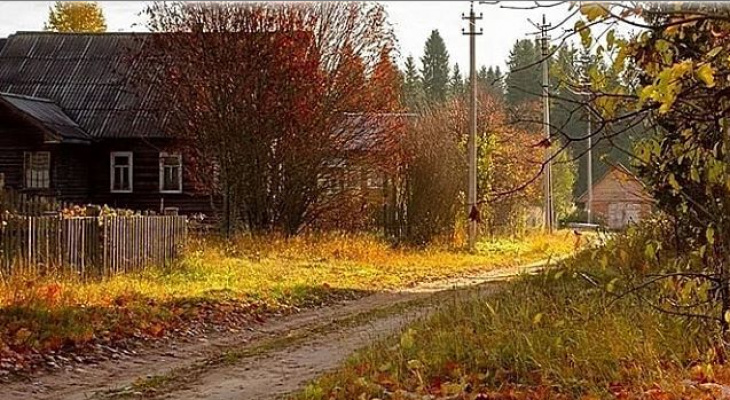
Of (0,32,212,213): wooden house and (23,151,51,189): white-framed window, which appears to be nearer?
(0,32,212,213): wooden house

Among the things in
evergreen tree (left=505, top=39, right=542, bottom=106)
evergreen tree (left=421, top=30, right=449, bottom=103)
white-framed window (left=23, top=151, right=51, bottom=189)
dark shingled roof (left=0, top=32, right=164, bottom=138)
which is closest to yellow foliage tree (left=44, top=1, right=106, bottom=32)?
dark shingled roof (left=0, top=32, right=164, bottom=138)

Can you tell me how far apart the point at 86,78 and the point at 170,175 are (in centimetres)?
554

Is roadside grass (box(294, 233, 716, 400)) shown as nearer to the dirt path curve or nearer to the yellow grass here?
the dirt path curve

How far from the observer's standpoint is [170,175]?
35.1 m

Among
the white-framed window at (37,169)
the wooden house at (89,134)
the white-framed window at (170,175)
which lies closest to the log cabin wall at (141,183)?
the wooden house at (89,134)

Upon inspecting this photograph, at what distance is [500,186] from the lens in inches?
1624

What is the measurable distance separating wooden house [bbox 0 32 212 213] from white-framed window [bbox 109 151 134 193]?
0.12 feet

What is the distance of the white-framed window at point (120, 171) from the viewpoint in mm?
35438

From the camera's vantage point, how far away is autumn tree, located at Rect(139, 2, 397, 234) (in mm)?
26297

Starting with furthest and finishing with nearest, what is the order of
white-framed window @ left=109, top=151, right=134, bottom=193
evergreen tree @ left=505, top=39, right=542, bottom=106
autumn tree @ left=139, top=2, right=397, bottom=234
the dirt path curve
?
white-framed window @ left=109, top=151, right=134, bottom=193 → autumn tree @ left=139, top=2, right=397, bottom=234 → the dirt path curve → evergreen tree @ left=505, top=39, right=542, bottom=106

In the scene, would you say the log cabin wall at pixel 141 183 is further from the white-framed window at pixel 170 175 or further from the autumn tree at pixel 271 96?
the autumn tree at pixel 271 96

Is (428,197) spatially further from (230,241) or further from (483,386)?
(483,386)

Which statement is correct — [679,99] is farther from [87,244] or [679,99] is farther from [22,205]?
[22,205]

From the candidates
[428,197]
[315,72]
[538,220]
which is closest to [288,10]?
[315,72]
